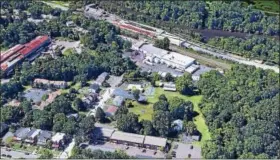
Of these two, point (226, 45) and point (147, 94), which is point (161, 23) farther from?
point (147, 94)

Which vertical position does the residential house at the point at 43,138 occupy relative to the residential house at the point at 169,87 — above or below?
below

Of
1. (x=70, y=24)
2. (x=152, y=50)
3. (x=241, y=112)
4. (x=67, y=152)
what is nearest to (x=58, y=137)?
(x=67, y=152)

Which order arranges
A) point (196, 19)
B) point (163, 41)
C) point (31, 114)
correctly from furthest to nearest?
point (196, 19) → point (163, 41) → point (31, 114)

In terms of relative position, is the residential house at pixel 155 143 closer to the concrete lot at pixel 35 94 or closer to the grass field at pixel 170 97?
the grass field at pixel 170 97

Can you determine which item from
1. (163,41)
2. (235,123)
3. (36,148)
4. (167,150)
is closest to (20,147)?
(36,148)

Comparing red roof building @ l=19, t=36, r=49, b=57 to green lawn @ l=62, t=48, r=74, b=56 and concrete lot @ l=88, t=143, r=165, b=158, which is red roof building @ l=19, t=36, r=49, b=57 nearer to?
green lawn @ l=62, t=48, r=74, b=56

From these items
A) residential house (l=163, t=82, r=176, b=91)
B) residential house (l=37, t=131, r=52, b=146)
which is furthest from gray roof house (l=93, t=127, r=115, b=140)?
residential house (l=163, t=82, r=176, b=91)

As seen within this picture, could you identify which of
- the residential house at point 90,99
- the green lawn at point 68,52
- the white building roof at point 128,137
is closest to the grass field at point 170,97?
the white building roof at point 128,137
